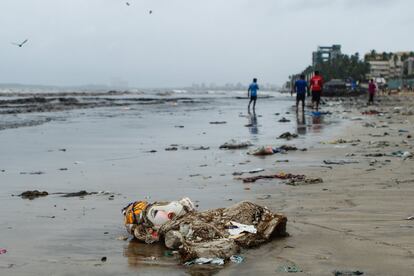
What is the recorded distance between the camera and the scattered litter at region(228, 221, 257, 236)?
5.05 meters

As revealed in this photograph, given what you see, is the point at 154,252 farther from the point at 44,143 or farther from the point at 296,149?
the point at 44,143

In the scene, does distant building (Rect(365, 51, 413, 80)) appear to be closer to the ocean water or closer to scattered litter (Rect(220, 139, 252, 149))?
the ocean water

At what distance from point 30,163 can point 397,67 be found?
174 m

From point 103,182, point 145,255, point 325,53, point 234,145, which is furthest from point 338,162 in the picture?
point 325,53

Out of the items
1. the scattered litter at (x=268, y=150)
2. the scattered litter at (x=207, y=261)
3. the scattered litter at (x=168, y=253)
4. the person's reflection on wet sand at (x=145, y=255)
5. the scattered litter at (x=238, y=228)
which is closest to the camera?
the scattered litter at (x=207, y=261)

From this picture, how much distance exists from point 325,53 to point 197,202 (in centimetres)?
14651

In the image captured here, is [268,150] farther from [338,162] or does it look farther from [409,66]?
[409,66]

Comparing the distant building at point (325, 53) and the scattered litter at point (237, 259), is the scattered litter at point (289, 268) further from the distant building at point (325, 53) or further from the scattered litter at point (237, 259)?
the distant building at point (325, 53)

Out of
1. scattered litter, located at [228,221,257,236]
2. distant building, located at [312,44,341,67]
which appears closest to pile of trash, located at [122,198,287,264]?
scattered litter, located at [228,221,257,236]

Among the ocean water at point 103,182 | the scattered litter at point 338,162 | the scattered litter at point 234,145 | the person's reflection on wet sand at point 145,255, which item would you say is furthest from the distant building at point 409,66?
the person's reflection on wet sand at point 145,255

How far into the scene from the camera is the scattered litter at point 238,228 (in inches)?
199

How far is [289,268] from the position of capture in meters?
4.25

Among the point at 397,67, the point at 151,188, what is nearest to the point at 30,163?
the point at 151,188

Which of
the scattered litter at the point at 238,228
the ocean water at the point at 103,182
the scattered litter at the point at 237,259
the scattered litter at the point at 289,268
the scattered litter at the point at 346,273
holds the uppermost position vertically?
the scattered litter at the point at 238,228
